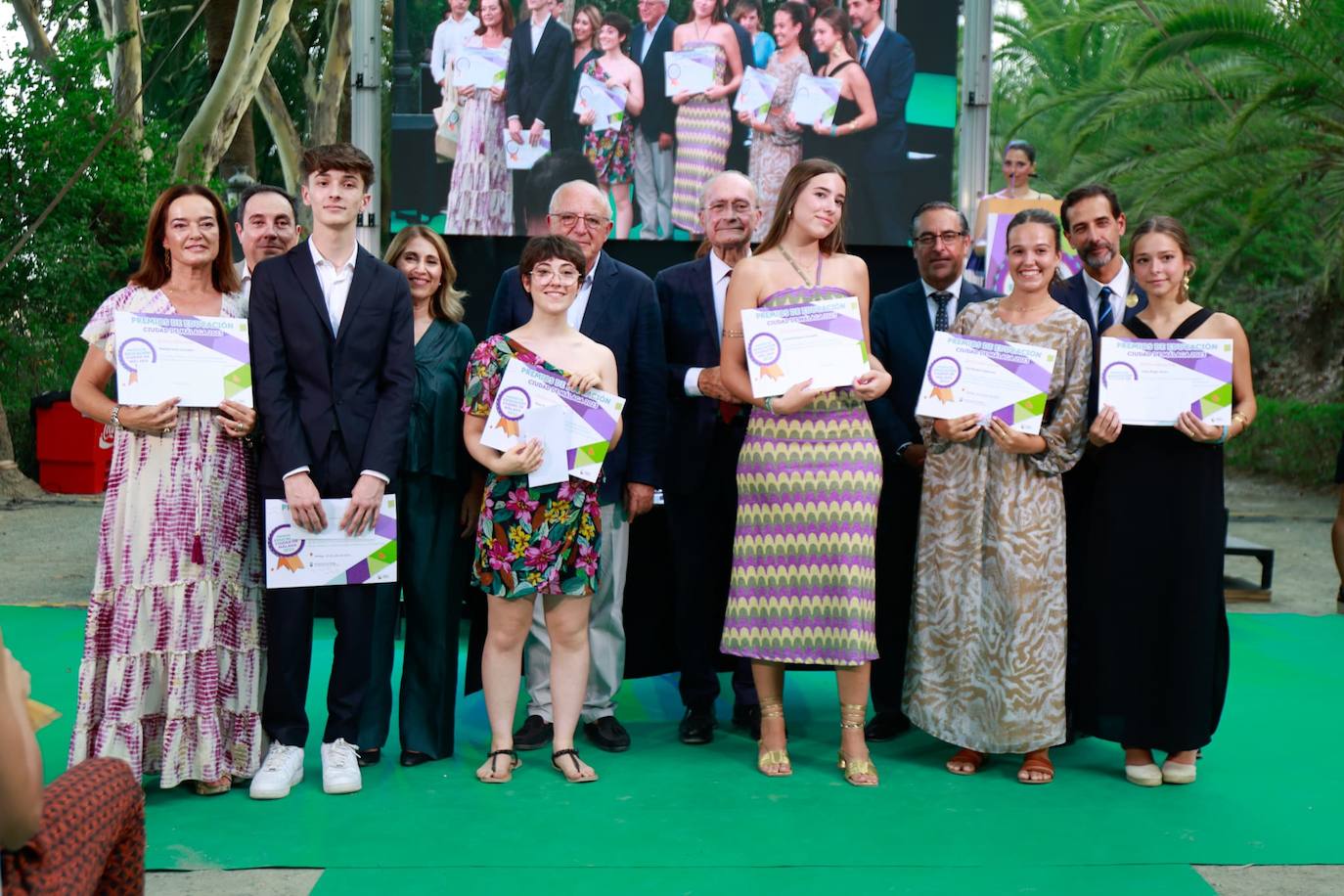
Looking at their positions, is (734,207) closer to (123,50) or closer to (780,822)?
(780,822)

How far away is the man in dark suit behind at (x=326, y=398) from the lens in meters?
4.33

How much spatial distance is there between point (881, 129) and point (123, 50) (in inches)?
460

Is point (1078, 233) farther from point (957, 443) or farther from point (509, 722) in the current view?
A: point (509, 722)

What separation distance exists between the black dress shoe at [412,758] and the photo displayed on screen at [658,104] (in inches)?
112

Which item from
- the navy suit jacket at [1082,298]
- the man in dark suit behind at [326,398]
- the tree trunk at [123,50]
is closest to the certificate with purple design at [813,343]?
the navy suit jacket at [1082,298]

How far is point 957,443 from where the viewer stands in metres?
4.69

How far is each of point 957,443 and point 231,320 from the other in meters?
2.41

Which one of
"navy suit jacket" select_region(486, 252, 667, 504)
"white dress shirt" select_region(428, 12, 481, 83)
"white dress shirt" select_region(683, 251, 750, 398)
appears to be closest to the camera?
"navy suit jacket" select_region(486, 252, 667, 504)

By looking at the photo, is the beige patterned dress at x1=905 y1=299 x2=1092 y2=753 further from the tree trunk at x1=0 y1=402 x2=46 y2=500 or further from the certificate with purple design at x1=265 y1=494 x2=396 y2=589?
the tree trunk at x1=0 y1=402 x2=46 y2=500

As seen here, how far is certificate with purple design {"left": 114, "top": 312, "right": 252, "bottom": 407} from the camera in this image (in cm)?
421

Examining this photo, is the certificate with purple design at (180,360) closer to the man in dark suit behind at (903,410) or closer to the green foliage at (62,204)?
the man in dark suit behind at (903,410)

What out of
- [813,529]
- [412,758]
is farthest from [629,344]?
[412,758]

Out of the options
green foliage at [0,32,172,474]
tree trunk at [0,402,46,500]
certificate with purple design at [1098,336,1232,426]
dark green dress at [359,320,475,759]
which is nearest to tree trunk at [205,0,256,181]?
green foliage at [0,32,172,474]

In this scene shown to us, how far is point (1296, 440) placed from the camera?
15.2 meters
